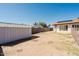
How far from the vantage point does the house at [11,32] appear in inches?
275

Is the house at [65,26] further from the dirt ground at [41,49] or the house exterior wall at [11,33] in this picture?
the dirt ground at [41,49]

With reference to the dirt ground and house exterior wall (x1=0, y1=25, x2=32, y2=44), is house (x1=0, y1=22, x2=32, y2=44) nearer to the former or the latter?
house exterior wall (x1=0, y1=25, x2=32, y2=44)

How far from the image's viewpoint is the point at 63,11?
803 centimetres

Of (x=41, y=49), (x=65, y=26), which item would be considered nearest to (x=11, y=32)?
(x=41, y=49)

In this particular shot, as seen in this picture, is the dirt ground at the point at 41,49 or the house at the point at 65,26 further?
the house at the point at 65,26

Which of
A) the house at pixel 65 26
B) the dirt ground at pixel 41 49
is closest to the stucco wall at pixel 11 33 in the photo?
the dirt ground at pixel 41 49

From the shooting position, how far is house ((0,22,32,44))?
7.00 meters

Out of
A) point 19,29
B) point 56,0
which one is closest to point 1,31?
point 19,29

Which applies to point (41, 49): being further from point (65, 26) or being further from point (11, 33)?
point (65, 26)

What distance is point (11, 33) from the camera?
7910 millimetres

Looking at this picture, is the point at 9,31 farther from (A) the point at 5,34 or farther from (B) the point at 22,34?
(B) the point at 22,34

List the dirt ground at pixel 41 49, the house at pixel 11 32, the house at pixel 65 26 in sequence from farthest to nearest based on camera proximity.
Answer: the house at pixel 65 26
the house at pixel 11 32
the dirt ground at pixel 41 49

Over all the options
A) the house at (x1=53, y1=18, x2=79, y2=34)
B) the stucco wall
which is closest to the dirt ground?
the stucco wall

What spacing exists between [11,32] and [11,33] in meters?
0.07
